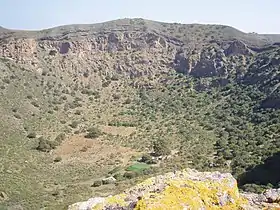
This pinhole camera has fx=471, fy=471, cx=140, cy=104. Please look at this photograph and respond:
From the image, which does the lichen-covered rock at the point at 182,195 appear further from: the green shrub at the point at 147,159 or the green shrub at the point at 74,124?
the green shrub at the point at 74,124

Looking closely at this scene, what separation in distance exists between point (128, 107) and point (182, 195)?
A: 219 feet

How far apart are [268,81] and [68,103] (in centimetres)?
3032

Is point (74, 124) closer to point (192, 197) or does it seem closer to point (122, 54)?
point (122, 54)

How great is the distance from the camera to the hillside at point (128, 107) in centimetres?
4372

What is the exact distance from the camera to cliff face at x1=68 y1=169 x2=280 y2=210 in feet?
21.3

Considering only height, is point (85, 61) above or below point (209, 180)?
below

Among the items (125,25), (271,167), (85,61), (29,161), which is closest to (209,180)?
(271,167)

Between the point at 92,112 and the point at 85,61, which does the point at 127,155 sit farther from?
the point at 85,61

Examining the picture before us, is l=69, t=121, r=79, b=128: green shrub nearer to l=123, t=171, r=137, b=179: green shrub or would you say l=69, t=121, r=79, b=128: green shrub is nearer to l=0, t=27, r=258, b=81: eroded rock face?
l=0, t=27, r=258, b=81: eroded rock face

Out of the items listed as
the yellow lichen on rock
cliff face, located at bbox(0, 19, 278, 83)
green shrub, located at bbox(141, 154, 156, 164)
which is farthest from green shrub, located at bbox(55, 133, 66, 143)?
the yellow lichen on rock

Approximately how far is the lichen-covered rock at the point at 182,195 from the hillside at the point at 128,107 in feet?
84.4

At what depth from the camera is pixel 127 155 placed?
52.5 m

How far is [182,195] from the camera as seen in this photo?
663 centimetres

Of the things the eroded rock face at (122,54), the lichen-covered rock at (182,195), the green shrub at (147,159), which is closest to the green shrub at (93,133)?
the green shrub at (147,159)
